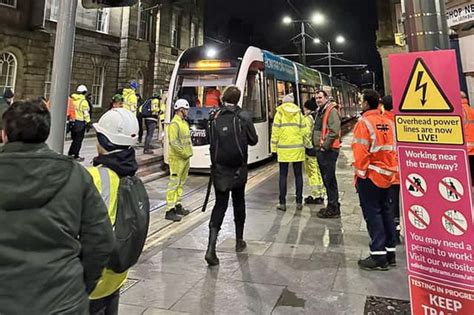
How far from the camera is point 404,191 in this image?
2.50 meters

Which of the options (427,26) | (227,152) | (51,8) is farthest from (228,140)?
(51,8)

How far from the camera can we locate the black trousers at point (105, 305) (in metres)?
2.08

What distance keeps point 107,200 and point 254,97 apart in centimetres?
884

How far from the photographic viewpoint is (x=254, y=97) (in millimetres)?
10531

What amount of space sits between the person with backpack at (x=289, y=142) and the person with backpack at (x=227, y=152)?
2257 millimetres

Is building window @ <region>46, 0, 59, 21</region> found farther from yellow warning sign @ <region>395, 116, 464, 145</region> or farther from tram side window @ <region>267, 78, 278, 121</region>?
yellow warning sign @ <region>395, 116, 464, 145</region>

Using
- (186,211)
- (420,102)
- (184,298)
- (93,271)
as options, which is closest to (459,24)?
(420,102)

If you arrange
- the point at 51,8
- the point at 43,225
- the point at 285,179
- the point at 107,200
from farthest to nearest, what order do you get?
the point at 51,8 → the point at 285,179 → the point at 107,200 → the point at 43,225

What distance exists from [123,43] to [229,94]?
2256cm

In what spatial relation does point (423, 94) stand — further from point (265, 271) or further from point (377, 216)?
point (265, 271)

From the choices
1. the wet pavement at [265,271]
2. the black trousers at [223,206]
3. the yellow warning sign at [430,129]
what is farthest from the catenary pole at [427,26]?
the black trousers at [223,206]

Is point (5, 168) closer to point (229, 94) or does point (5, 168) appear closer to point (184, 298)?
point (184, 298)

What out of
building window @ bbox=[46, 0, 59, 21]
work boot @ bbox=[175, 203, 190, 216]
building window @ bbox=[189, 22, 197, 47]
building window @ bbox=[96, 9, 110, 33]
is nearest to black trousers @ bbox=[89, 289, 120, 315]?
work boot @ bbox=[175, 203, 190, 216]

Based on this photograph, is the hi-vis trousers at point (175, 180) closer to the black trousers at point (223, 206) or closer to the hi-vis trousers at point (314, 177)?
the black trousers at point (223, 206)
